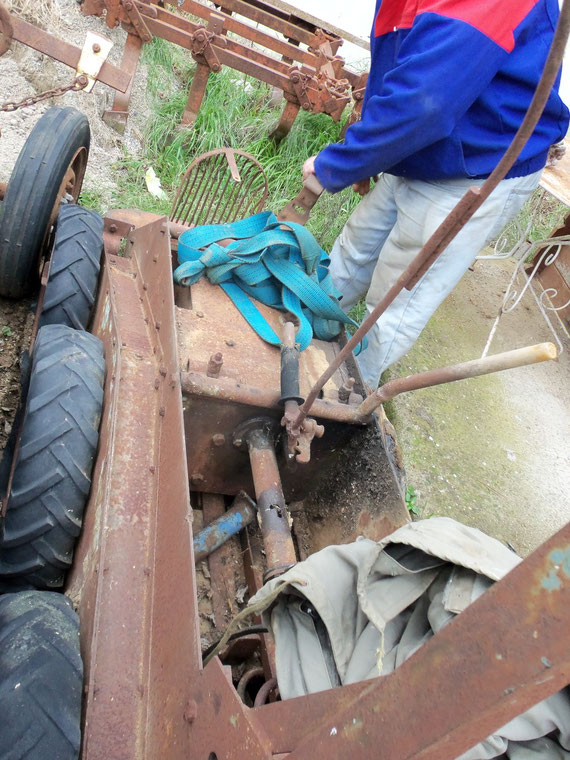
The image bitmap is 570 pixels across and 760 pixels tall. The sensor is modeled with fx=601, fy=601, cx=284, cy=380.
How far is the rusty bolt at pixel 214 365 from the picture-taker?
6.21 feet

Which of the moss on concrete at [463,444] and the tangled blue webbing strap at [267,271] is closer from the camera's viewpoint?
the tangled blue webbing strap at [267,271]

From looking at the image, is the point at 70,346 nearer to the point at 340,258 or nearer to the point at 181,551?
the point at 181,551

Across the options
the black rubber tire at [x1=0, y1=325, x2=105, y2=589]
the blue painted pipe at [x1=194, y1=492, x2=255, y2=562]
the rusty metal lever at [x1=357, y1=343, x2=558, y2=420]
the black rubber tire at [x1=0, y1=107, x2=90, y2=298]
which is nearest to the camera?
the rusty metal lever at [x1=357, y1=343, x2=558, y2=420]

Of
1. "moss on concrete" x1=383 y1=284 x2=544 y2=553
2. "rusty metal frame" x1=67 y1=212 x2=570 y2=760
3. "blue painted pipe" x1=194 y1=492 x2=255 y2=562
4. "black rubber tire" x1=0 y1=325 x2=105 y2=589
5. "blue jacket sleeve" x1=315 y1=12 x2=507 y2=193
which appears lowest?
"moss on concrete" x1=383 y1=284 x2=544 y2=553

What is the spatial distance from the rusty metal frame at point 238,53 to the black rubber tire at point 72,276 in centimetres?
216

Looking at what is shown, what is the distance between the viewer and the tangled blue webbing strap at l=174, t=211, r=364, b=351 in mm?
2293

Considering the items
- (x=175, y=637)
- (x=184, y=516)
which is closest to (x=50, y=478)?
(x=184, y=516)

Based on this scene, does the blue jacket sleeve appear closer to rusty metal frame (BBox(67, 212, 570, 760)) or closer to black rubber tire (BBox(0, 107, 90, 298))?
rusty metal frame (BBox(67, 212, 570, 760))

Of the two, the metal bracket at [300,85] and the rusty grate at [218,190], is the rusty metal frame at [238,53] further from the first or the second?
the rusty grate at [218,190]

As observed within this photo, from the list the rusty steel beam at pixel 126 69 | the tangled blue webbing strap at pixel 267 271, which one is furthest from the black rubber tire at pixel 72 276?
the rusty steel beam at pixel 126 69

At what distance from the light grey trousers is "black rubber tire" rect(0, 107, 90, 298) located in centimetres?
141

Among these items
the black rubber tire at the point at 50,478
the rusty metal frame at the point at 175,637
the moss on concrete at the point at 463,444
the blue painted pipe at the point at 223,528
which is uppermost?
the rusty metal frame at the point at 175,637

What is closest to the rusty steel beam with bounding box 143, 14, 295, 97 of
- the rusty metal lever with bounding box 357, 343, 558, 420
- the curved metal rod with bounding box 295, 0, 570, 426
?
the rusty metal lever with bounding box 357, 343, 558, 420

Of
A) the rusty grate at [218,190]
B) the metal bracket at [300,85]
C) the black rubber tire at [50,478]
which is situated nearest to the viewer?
the black rubber tire at [50,478]
